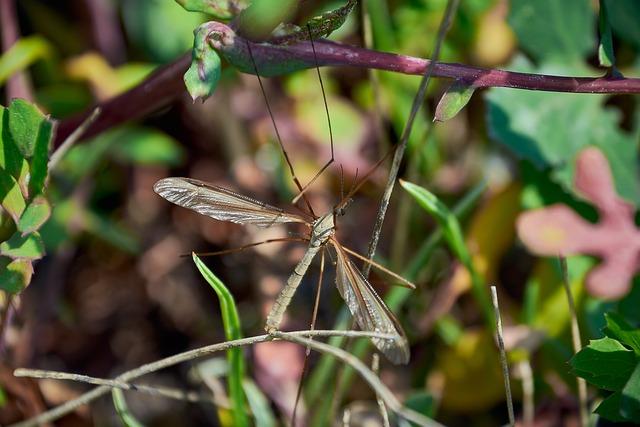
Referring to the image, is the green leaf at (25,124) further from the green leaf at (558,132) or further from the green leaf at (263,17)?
the green leaf at (558,132)

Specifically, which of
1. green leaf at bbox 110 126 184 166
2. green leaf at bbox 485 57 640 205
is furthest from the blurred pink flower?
green leaf at bbox 110 126 184 166

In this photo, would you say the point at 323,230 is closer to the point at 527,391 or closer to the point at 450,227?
the point at 450,227

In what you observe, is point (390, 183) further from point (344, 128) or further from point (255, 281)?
point (344, 128)

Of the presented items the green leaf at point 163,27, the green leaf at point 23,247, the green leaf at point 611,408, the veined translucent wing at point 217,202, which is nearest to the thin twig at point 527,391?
the green leaf at point 611,408

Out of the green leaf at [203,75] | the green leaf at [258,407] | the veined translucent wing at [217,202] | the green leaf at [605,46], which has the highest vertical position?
the green leaf at [203,75]

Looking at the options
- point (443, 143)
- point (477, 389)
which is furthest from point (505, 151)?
point (477, 389)

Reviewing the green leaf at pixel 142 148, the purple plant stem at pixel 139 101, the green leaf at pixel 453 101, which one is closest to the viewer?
the green leaf at pixel 453 101

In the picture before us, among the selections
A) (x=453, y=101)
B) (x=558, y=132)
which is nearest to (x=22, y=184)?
(x=453, y=101)
